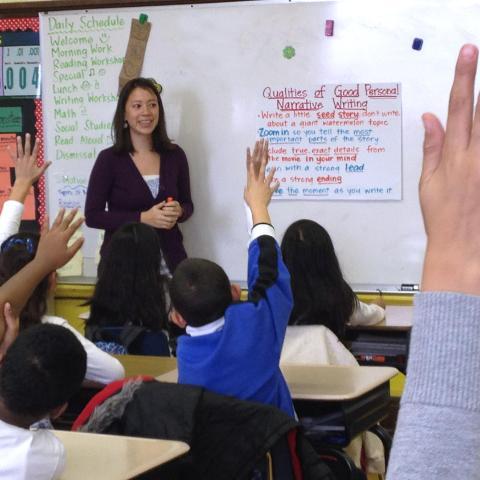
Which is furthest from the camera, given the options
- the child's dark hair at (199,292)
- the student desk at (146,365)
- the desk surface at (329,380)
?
the student desk at (146,365)

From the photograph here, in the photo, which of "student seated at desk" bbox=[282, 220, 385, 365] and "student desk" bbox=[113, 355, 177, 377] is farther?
"student seated at desk" bbox=[282, 220, 385, 365]

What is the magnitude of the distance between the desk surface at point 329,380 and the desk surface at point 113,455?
0.56 meters

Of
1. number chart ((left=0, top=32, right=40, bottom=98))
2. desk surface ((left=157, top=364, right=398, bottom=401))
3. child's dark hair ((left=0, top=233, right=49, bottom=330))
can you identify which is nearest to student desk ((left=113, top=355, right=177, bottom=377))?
desk surface ((left=157, top=364, right=398, bottom=401))

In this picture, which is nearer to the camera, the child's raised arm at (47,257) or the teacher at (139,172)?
the child's raised arm at (47,257)

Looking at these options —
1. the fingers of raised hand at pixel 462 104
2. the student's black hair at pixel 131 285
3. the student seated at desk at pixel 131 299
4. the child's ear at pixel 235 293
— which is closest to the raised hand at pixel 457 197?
the fingers of raised hand at pixel 462 104

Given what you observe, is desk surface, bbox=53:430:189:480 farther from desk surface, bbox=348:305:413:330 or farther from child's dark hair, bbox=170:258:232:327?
desk surface, bbox=348:305:413:330

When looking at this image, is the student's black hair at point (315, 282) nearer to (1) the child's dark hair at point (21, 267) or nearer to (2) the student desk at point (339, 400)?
(2) the student desk at point (339, 400)

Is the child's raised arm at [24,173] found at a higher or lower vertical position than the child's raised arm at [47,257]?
higher

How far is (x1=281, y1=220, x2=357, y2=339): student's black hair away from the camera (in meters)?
2.82

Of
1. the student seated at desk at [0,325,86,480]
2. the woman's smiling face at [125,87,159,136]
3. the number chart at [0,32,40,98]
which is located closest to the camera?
the student seated at desk at [0,325,86,480]

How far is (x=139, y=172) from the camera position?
4074 millimetres

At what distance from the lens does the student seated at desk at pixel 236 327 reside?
6.32ft

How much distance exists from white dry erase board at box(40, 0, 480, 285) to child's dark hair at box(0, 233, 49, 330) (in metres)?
1.93

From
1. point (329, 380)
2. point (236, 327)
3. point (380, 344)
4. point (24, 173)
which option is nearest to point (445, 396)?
point (236, 327)
